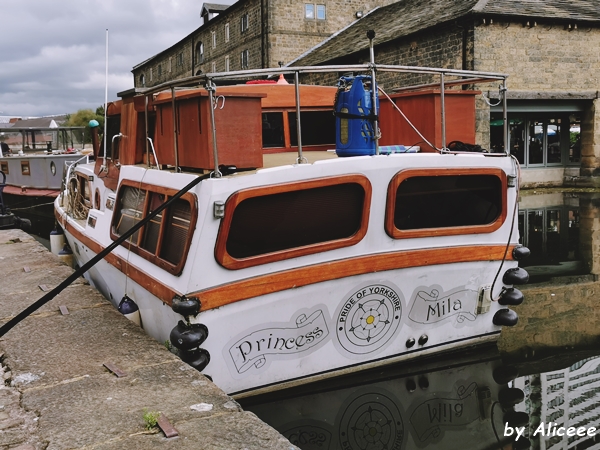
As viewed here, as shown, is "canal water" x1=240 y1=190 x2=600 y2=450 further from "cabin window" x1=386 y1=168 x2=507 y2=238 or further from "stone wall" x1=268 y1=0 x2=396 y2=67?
"stone wall" x1=268 y1=0 x2=396 y2=67

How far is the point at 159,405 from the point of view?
3848mm

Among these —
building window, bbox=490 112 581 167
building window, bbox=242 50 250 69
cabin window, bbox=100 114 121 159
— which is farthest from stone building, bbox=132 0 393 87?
cabin window, bbox=100 114 121 159

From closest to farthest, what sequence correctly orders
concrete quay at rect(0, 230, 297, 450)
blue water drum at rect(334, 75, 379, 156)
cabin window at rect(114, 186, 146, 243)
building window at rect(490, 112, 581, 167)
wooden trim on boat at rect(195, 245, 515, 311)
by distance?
concrete quay at rect(0, 230, 297, 450) < wooden trim on boat at rect(195, 245, 515, 311) < blue water drum at rect(334, 75, 379, 156) < cabin window at rect(114, 186, 146, 243) < building window at rect(490, 112, 581, 167)

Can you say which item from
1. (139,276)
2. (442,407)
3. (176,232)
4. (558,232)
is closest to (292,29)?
(558,232)

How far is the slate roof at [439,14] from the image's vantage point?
1916cm

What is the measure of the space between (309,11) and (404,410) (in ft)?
94.2

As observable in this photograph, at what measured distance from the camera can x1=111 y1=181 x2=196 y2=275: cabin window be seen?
4883 mm

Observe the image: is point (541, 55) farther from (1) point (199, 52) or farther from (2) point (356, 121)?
(1) point (199, 52)

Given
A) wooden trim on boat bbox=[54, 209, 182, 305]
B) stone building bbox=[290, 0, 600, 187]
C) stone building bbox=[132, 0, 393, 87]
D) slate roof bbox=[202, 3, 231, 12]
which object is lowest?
wooden trim on boat bbox=[54, 209, 182, 305]

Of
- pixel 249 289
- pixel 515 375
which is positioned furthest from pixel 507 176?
pixel 249 289

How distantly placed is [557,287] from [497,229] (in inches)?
124

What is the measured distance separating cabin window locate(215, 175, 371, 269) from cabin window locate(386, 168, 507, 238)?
13.6 inches

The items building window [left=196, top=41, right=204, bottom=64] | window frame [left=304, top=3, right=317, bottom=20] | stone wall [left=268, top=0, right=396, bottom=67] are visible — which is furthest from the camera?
building window [left=196, top=41, right=204, bottom=64]

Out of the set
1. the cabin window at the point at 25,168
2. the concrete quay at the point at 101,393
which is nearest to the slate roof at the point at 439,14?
the cabin window at the point at 25,168
